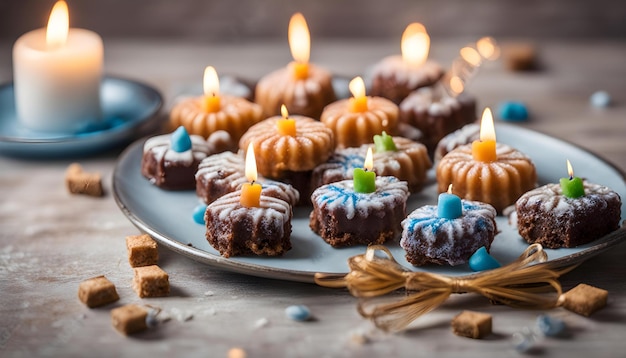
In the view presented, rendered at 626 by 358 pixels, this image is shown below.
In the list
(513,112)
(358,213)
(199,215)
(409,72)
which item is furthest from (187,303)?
(513,112)

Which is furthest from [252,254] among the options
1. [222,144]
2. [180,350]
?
[222,144]

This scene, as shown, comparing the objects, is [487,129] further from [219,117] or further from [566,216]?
[219,117]

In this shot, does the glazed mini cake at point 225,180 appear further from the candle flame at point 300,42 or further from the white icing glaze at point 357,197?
the candle flame at point 300,42

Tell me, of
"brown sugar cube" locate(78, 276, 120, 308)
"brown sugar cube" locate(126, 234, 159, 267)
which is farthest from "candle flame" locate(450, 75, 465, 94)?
"brown sugar cube" locate(78, 276, 120, 308)

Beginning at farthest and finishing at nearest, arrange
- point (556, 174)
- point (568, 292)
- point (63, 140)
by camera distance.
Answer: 1. point (63, 140)
2. point (556, 174)
3. point (568, 292)

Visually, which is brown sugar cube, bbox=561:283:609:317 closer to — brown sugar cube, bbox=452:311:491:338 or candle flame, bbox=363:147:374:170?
brown sugar cube, bbox=452:311:491:338

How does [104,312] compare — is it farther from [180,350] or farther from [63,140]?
[63,140]
